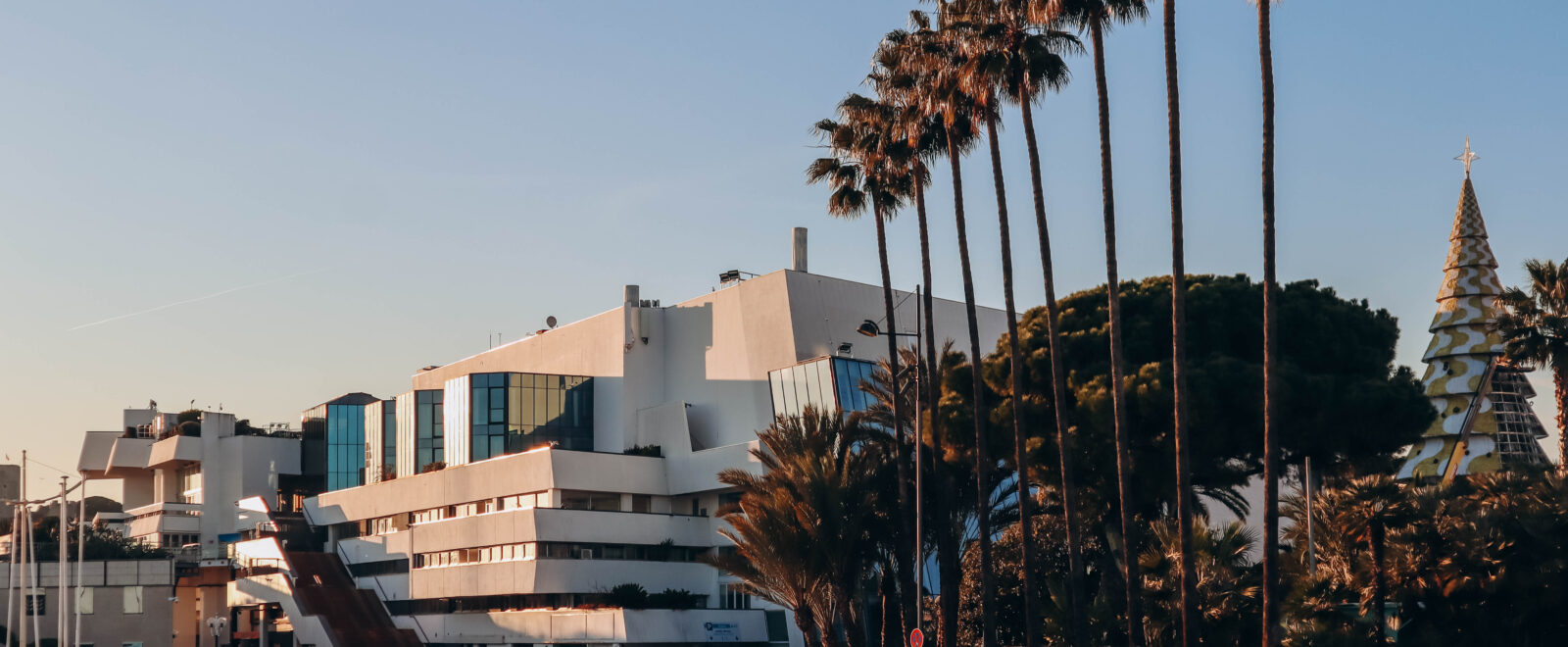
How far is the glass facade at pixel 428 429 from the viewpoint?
77.1 meters

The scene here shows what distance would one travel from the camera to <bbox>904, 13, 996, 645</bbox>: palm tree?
126 ft

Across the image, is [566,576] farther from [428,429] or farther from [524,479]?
[428,429]

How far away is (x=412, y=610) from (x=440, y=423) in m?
10.8

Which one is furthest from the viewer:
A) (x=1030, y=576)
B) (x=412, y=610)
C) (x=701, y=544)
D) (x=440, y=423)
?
(x=440, y=423)

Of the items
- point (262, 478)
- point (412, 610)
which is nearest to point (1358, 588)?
point (412, 610)

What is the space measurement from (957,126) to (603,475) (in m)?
30.7

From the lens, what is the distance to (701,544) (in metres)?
66.4

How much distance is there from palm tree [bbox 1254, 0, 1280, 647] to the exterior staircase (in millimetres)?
50327

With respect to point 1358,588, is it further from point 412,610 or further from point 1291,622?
point 412,610

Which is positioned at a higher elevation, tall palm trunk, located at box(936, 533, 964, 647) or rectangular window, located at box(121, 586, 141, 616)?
tall palm trunk, located at box(936, 533, 964, 647)

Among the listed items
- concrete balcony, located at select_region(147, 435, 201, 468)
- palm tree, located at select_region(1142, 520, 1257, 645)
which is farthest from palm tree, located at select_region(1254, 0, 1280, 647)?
concrete balcony, located at select_region(147, 435, 201, 468)

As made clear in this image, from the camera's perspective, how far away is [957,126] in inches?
1614

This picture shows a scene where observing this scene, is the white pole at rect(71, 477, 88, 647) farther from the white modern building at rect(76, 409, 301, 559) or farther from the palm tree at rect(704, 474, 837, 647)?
the palm tree at rect(704, 474, 837, 647)

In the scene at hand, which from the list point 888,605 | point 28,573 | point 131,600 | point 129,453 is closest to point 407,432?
point 131,600
